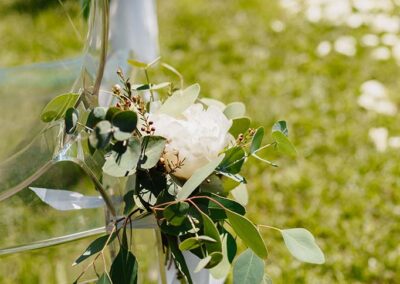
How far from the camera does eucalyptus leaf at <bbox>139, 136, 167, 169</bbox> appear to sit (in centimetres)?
115

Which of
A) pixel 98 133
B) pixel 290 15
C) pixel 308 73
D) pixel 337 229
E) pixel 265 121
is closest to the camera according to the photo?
pixel 98 133

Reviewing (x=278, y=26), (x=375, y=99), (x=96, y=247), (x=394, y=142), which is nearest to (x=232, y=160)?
(x=96, y=247)

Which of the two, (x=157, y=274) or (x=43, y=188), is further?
(x=157, y=274)

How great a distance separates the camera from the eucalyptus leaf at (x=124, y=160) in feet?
3.66

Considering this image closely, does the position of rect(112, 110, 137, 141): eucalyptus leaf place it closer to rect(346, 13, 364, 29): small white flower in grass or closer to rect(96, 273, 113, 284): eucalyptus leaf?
rect(96, 273, 113, 284): eucalyptus leaf

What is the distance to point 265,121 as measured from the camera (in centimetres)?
264

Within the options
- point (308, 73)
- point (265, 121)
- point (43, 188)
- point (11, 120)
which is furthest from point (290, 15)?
point (43, 188)

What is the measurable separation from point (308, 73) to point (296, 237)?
71.6 inches

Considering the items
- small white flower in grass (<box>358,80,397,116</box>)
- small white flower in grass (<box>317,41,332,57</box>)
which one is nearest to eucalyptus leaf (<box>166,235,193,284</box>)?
small white flower in grass (<box>358,80,397,116</box>)

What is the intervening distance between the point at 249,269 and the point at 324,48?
209cm

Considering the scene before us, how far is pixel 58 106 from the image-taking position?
3.95 ft

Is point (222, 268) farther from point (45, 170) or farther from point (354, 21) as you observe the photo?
point (354, 21)

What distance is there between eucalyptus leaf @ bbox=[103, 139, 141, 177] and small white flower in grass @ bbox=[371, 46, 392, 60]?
2.10 metres

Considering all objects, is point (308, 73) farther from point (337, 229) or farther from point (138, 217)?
point (138, 217)
